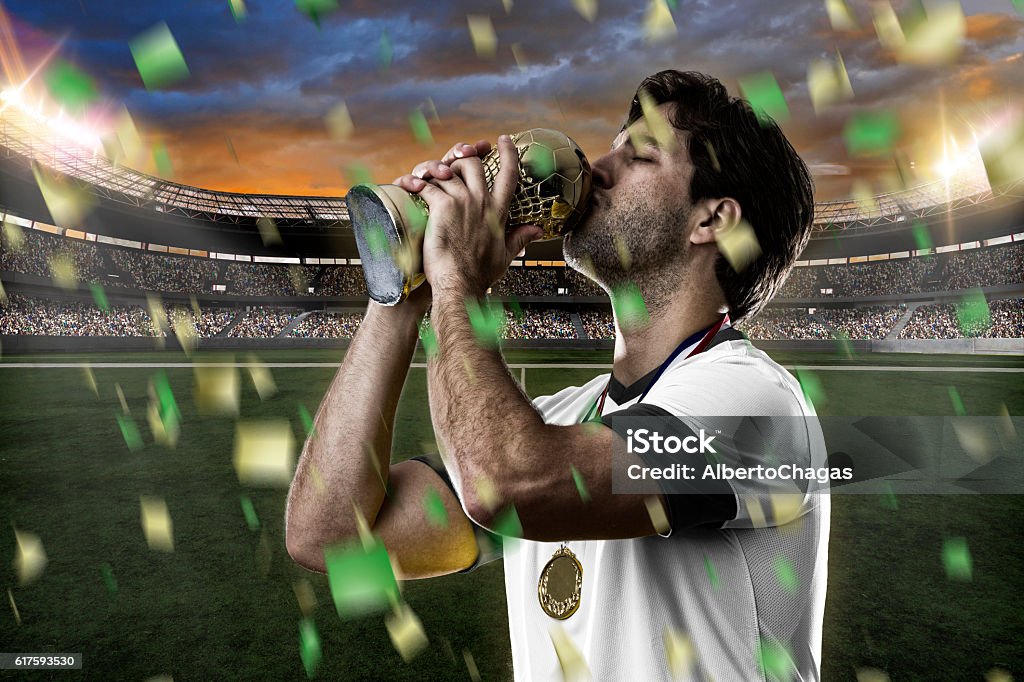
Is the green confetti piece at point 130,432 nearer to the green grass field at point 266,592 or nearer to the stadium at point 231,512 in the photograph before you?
the stadium at point 231,512

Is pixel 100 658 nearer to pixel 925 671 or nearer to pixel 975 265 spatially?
pixel 925 671

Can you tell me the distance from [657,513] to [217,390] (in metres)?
13.1

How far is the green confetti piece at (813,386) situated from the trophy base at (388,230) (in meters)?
10.8

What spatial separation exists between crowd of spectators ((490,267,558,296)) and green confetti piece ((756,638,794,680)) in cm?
4340

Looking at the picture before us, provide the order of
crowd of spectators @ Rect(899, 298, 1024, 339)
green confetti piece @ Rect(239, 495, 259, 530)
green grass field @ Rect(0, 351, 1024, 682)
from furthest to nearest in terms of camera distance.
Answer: crowd of spectators @ Rect(899, 298, 1024, 339), green confetti piece @ Rect(239, 495, 259, 530), green grass field @ Rect(0, 351, 1024, 682)

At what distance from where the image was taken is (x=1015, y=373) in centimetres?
1633

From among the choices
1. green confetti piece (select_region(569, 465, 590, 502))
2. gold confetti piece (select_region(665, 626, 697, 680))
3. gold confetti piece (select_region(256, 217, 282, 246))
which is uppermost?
gold confetti piece (select_region(256, 217, 282, 246))

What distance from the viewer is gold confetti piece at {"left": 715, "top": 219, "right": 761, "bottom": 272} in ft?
5.16

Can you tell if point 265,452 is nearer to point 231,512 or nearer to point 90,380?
point 231,512

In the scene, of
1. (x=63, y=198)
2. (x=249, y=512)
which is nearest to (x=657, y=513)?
(x=249, y=512)

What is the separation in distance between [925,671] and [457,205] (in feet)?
10.6

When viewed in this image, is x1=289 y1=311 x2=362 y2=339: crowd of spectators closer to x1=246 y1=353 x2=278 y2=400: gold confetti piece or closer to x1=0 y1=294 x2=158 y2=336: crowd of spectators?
x1=0 y1=294 x2=158 y2=336: crowd of spectators

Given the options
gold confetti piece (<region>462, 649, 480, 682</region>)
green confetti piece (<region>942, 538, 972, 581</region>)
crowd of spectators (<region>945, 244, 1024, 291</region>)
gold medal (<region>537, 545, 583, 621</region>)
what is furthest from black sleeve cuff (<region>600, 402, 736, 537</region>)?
crowd of spectators (<region>945, 244, 1024, 291</region>)

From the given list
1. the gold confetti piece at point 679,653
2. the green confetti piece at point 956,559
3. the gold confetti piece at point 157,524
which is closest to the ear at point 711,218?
the gold confetti piece at point 679,653
